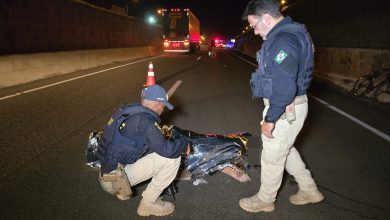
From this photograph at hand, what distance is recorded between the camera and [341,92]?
437 inches

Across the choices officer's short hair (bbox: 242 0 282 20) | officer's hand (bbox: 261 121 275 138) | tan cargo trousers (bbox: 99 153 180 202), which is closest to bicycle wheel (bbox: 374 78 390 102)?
officer's hand (bbox: 261 121 275 138)

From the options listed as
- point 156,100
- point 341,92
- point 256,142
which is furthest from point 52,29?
point 156,100

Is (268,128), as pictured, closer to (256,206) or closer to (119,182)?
(256,206)

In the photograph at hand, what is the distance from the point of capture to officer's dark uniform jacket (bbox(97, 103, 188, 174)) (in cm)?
311

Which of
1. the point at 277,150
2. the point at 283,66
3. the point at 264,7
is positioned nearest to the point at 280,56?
the point at 283,66

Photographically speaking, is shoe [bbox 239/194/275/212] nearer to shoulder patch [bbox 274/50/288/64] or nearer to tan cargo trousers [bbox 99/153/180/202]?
tan cargo trousers [bbox 99/153/180/202]

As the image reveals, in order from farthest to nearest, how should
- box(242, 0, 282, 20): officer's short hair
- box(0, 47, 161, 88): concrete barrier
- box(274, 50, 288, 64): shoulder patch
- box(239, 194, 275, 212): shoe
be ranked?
box(0, 47, 161, 88): concrete barrier, box(239, 194, 275, 212): shoe, box(242, 0, 282, 20): officer's short hair, box(274, 50, 288, 64): shoulder patch

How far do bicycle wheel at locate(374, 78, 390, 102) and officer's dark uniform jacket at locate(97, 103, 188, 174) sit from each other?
7.83 meters

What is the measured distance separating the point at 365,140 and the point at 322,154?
122 centimetres

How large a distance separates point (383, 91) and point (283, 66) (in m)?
7.94

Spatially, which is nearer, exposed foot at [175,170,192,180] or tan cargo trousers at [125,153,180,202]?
tan cargo trousers at [125,153,180,202]

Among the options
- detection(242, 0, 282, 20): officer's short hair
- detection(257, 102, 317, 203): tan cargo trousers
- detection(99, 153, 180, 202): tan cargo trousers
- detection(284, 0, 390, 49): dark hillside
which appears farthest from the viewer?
detection(284, 0, 390, 49): dark hillside

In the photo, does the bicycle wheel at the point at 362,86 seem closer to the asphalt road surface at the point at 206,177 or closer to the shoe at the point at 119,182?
the asphalt road surface at the point at 206,177

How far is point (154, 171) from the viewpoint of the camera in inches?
136
